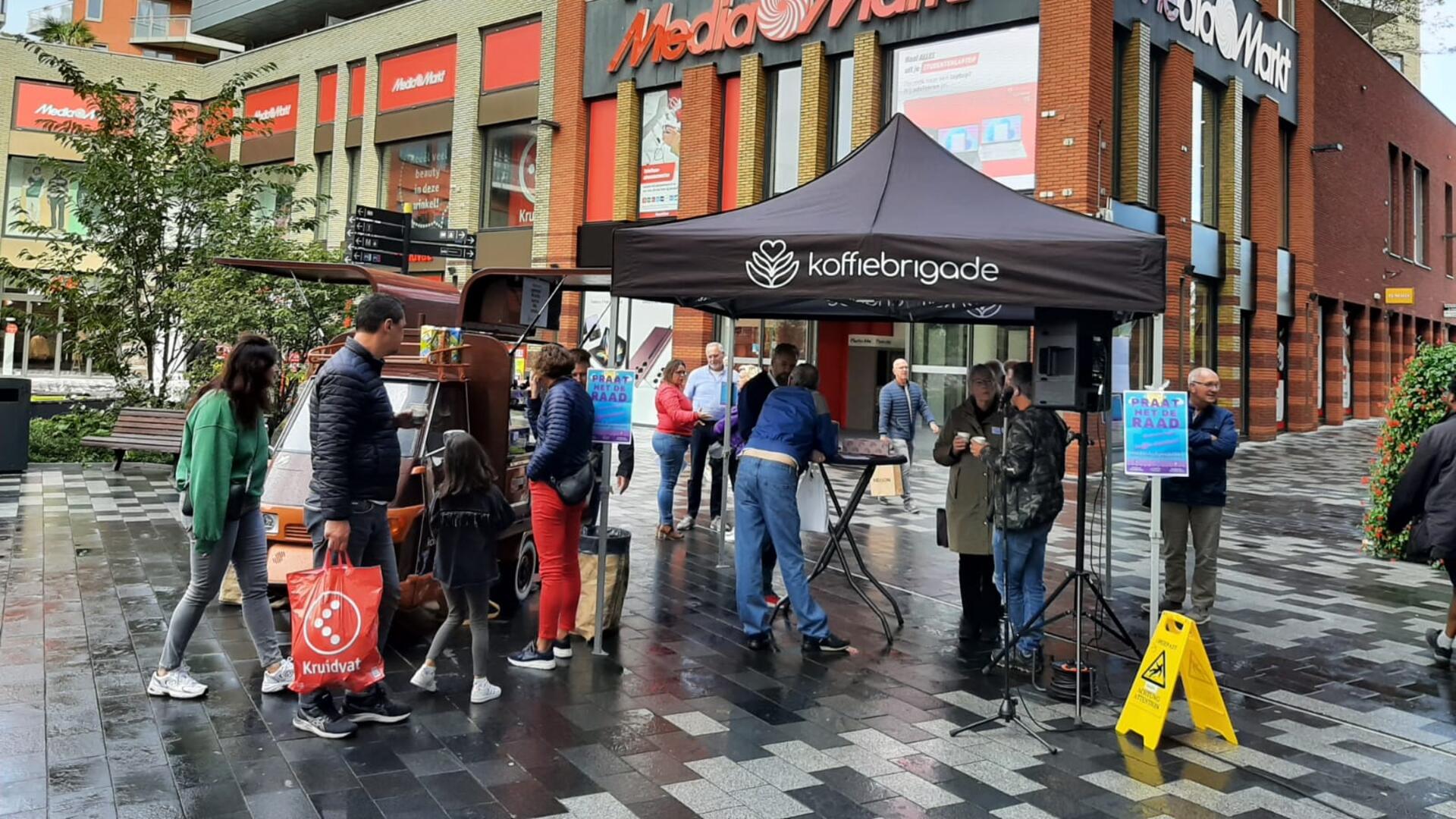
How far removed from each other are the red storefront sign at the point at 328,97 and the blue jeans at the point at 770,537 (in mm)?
29274

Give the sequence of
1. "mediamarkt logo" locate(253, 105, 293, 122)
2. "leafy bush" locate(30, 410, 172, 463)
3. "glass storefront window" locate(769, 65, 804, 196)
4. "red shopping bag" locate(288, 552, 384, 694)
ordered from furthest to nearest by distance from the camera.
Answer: "mediamarkt logo" locate(253, 105, 293, 122)
"glass storefront window" locate(769, 65, 804, 196)
"leafy bush" locate(30, 410, 172, 463)
"red shopping bag" locate(288, 552, 384, 694)

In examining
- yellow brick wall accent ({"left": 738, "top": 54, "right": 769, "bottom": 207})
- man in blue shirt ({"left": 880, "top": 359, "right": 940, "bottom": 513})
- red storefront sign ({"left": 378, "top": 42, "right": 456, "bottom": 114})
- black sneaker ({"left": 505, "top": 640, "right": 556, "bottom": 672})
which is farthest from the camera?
red storefront sign ({"left": 378, "top": 42, "right": 456, "bottom": 114})

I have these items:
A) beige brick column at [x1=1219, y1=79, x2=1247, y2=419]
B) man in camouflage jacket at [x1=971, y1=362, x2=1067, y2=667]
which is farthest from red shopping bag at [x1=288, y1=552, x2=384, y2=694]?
beige brick column at [x1=1219, y1=79, x2=1247, y2=419]

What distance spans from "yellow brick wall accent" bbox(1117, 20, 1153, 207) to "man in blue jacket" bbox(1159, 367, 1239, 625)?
481 inches

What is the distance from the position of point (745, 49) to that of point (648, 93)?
3.17m

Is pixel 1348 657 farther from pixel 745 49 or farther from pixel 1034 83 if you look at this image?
pixel 745 49

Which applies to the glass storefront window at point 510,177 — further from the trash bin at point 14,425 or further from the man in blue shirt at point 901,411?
the man in blue shirt at point 901,411

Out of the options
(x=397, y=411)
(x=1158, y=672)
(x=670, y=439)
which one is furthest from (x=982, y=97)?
(x=1158, y=672)

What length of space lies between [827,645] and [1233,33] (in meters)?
20.3

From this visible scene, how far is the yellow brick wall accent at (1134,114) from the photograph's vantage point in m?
18.3

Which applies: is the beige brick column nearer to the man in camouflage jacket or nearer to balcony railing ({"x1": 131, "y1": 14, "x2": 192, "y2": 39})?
the man in camouflage jacket

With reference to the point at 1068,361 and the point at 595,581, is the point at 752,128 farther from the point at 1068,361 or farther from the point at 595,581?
the point at 1068,361

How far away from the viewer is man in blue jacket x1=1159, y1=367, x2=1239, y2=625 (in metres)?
7.21

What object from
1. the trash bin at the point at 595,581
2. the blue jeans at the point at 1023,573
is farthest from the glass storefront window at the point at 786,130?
the blue jeans at the point at 1023,573
